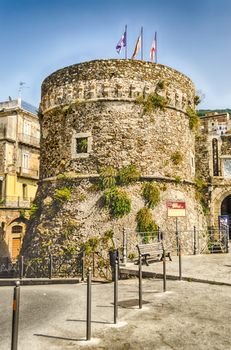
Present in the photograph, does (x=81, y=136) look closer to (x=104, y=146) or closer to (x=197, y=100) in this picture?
(x=104, y=146)

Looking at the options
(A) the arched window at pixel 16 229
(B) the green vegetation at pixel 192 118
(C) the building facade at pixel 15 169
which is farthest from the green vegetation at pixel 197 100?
(A) the arched window at pixel 16 229

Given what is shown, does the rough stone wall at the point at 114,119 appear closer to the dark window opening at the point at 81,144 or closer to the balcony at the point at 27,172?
the dark window opening at the point at 81,144

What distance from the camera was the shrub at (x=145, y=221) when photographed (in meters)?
14.4

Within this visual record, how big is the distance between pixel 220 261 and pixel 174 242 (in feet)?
9.34

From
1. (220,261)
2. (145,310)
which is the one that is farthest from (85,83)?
(145,310)

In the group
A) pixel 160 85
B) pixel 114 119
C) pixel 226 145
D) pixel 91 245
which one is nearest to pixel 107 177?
pixel 114 119

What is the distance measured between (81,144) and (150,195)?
388cm

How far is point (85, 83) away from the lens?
15.9m

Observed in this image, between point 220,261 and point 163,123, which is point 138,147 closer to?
point 163,123

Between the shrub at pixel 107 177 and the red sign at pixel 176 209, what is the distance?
2.80 metres

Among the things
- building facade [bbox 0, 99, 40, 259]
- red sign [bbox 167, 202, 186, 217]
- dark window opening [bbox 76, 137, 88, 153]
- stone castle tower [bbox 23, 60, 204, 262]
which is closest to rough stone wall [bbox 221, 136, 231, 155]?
stone castle tower [bbox 23, 60, 204, 262]

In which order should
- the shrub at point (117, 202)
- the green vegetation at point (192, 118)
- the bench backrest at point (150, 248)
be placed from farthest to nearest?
the green vegetation at point (192, 118) < the shrub at point (117, 202) < the bench backrest at point (150, 248)

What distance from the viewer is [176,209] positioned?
1555cm

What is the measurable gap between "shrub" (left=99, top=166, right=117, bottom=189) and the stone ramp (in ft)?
12.8
